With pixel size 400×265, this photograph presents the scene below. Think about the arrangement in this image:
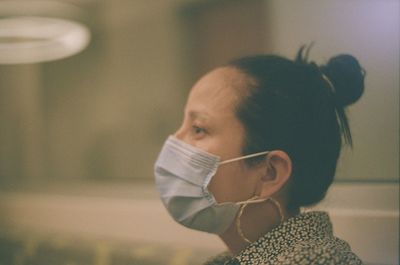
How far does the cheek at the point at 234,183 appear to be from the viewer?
3.61 feet

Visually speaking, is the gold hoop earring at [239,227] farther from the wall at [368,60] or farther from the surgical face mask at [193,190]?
the wall at [368,60]

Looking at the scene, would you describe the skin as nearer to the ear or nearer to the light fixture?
the ear

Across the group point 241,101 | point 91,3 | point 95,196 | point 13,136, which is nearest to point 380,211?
point 241,101

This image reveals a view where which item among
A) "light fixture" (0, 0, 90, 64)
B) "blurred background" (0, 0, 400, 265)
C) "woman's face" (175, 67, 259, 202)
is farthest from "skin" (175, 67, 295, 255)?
"light fixture" (0, 0, 90, 64)

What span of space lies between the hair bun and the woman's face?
223 mm

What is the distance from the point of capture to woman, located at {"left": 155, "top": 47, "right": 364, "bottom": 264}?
3.54 feet

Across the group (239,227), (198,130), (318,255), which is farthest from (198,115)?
(318,255)

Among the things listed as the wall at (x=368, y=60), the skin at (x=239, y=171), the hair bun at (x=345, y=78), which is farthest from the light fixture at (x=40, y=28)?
the hair bun at (x=345, y=78)

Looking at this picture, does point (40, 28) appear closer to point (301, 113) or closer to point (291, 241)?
point (301, 113)

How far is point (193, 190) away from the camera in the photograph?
3.67 feet

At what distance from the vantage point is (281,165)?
109 centimetres

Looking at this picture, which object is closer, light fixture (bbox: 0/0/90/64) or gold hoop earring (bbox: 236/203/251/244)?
gold hoop earring (bbox: 236/203/251/244)

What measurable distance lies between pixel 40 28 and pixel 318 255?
6.24 ft

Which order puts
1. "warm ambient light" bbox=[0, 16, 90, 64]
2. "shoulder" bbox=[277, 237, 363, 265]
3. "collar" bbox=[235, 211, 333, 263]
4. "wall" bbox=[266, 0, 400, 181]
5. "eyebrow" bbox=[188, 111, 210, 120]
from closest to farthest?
"shoulder" bbox=[277, 237, 363, 265]
"collar" bbox=[235, 211, 333, 263]
"eyebrow" bbox=[188, 111, 210, 120]
"wall" bbox=[266, 0, 400, 181]
"warm ambient light" bbox=[0, 16, 90, 64]
